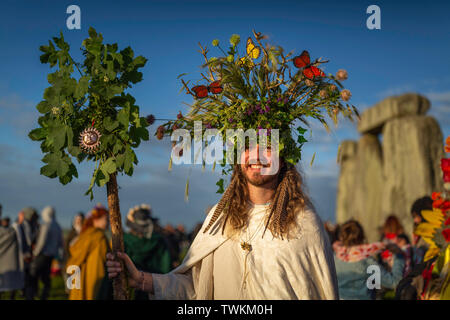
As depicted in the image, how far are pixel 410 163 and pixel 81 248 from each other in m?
16.1

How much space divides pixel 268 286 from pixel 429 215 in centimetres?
217

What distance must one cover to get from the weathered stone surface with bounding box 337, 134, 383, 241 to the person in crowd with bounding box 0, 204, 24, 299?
1600cm

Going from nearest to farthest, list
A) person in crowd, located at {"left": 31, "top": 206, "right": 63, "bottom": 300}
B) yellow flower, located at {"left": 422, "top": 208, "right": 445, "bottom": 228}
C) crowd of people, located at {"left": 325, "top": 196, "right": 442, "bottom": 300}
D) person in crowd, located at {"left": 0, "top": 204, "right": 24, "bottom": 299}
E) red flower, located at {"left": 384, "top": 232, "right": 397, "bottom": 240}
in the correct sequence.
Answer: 1. yellow flower, located at {"left": 422, "top": 208, "right": 445, "bottom": 228}
2. crowd of people, located at {"left": 325, "top": 196, "right": 442, "bottom": 300}
3. red flower, located at {"left": 384, "top": 232, "right": 397, "bottom": 240}
4. person in crowd, located at {"left": 0, "top": 204, "right": 24, "bottom": 299}
5. person in crowd, located at {"left": 31, "top": 206, "right": 63, "bottom": 300}

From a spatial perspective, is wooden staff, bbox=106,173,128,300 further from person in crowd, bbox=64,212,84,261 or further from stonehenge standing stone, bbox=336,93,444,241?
stonehenge standing stone, bbox=336,93,444,241

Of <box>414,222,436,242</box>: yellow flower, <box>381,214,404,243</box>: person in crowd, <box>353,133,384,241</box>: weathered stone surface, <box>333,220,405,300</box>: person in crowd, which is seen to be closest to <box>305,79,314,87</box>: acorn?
<box>414,222,436,242</box>: yellow flower

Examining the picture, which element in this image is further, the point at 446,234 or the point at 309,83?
the point at 446,234

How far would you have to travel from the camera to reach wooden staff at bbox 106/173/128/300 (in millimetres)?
3314

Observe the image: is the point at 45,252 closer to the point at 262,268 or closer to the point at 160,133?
the point at 160,133

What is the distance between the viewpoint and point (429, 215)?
474 centimetres

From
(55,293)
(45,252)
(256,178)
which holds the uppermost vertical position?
(256,178)

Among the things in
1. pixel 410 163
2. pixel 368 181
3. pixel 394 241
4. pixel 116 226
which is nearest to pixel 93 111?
pixel 116 226

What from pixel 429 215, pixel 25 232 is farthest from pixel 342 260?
pixel 25 232

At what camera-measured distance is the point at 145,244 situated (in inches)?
324
